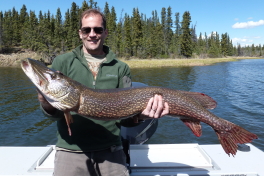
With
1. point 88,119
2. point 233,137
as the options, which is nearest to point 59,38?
point 88,119

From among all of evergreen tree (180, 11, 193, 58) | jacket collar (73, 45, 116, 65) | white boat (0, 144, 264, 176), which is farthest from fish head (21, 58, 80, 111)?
evergreen tree (180, 11, 193, 58)

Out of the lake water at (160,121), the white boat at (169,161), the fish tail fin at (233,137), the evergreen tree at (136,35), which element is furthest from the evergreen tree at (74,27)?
the fish tail fin at (233,137)

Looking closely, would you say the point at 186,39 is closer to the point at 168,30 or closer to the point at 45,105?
the point at 168,30

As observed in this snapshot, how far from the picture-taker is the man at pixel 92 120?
254 centimetres

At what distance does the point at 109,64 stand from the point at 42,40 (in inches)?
1894

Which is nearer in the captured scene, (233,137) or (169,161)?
(233,137)

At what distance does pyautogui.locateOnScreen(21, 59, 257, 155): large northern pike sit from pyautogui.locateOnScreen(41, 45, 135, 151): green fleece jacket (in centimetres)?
17

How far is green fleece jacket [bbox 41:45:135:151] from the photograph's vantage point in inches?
101

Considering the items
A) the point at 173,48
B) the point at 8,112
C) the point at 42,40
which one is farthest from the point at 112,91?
the point at 173,48

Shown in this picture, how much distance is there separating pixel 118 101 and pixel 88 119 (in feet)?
1.39

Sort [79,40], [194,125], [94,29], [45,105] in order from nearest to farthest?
[45,105] → [94,29] → [194,125] → [79,40]

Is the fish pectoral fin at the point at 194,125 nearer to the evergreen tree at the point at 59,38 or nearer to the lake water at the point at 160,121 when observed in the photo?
the lake water at the point at 160,121

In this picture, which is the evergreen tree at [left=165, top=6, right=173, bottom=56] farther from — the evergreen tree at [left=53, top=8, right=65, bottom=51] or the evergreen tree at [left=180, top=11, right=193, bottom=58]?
the evergreen tree at [left=53, top=8, right=65, bottom=51]

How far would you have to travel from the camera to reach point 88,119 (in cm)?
265
